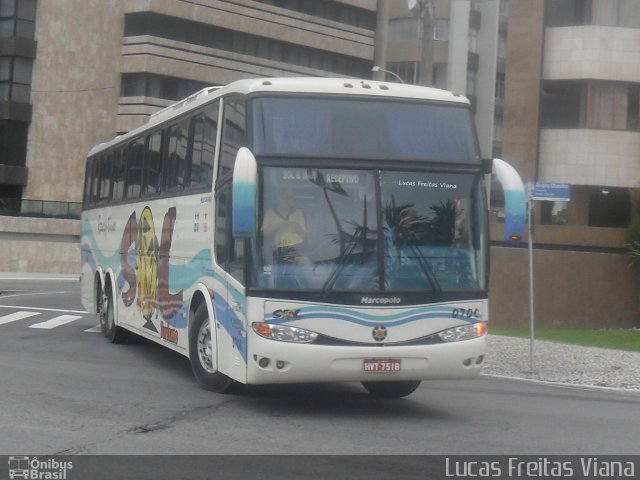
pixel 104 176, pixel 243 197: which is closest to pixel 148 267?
pixel 104 176

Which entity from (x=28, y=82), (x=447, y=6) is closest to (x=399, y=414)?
(x=28, y=82)

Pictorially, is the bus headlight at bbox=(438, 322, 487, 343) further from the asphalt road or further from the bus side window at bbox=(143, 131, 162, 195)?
the bus side window at bbox=(143, 131, 162, 195)

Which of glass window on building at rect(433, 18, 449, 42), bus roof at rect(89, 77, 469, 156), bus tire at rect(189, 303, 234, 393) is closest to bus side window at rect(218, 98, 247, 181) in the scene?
bus roof at rect(89, 77, 469, 156)

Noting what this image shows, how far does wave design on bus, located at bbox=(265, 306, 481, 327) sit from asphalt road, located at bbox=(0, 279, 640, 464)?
99 centimetres

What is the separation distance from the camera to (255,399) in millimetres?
12578

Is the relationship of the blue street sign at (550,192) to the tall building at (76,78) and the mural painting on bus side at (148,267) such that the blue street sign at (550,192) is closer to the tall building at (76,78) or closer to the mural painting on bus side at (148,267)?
the mural painting on bus side at (148,267)

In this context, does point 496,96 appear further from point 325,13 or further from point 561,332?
point 561,332

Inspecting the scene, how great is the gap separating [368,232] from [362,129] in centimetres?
112

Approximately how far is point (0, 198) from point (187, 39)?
40.4 feet

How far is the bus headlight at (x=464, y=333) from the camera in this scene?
37.9 ft

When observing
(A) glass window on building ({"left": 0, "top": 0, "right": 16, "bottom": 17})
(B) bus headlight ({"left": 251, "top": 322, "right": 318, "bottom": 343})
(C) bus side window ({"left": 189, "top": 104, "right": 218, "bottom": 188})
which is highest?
(A) glass window on building ({"left": 0, "top": 0, "right": 16, "bottom": 17})

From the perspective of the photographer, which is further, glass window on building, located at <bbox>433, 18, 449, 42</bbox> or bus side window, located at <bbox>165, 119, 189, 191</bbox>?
glass window on building, located at <bbox>433, 18, 449, 42</bbox>

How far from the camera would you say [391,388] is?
13359mm

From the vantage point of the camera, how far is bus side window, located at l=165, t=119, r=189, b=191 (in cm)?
1416
